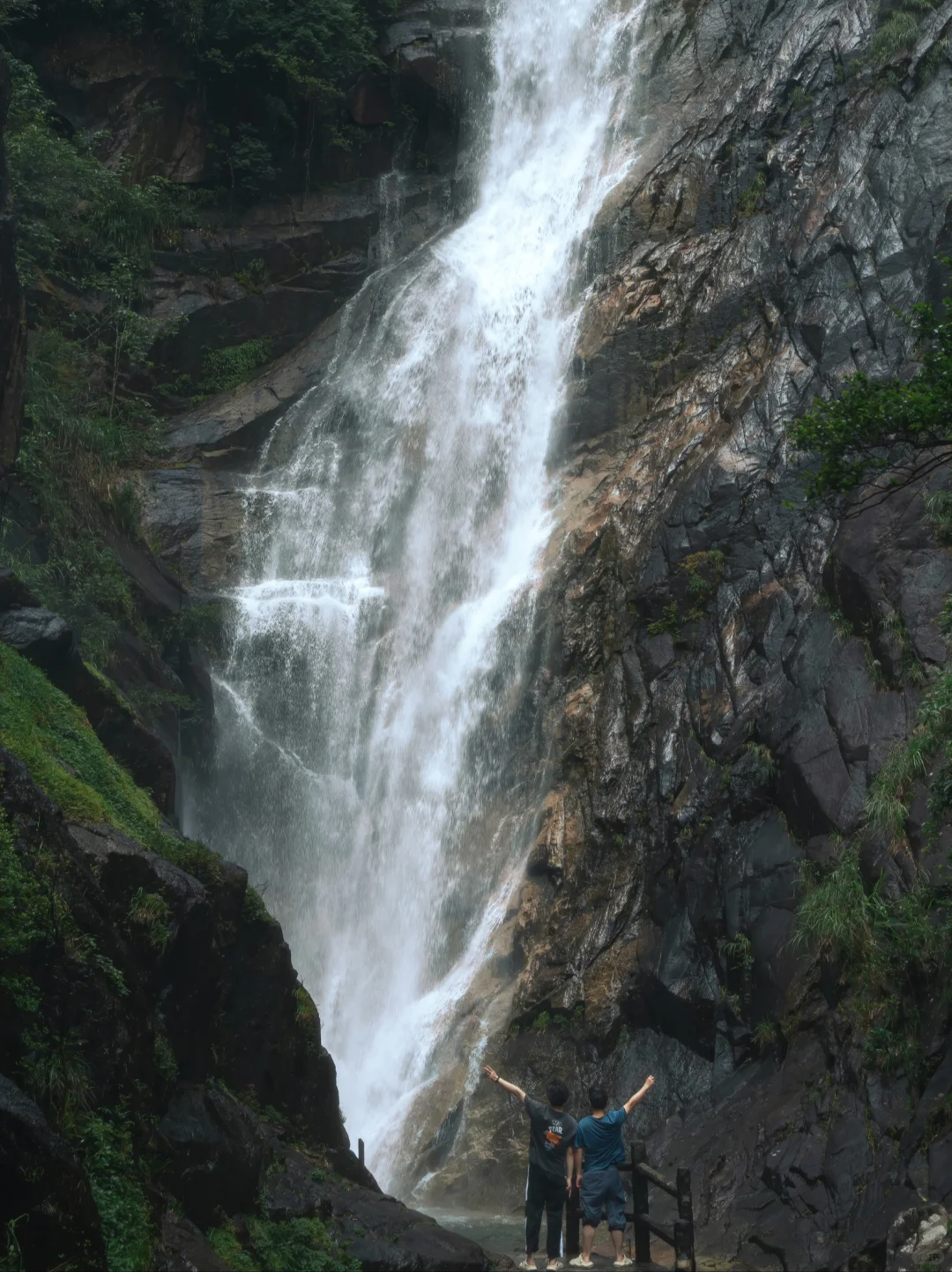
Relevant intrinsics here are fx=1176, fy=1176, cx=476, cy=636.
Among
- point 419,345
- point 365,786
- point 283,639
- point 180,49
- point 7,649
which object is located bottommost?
point 7,649

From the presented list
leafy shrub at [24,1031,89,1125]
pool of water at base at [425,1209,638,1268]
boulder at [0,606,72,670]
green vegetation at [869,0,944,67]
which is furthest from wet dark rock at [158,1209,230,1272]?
green vegetation at [869,0,944,67]

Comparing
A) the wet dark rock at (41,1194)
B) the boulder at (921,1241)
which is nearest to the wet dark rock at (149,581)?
the wet dark rock at (41,1194)

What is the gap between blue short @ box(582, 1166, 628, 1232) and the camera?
908 centimetres

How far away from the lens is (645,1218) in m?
9.31

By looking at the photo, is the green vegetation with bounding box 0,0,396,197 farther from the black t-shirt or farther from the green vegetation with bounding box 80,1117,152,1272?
the green vegetation with bounding box 80,1117,152,1272

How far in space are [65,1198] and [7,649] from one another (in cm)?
699

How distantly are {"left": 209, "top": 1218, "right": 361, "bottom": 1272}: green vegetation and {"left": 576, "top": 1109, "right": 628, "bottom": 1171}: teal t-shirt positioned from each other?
1.93 metres

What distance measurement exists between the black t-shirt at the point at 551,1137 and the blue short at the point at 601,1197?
0.75 ft

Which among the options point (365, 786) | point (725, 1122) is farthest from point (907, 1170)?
point (365, 786)

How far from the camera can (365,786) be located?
19688 mm

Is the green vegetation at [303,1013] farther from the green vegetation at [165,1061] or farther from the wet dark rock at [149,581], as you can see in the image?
the wet dark rock at [149,581]

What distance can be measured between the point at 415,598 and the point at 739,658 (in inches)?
285

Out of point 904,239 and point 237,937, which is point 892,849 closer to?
point 237,937

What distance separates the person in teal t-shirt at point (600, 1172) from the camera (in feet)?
29.8
